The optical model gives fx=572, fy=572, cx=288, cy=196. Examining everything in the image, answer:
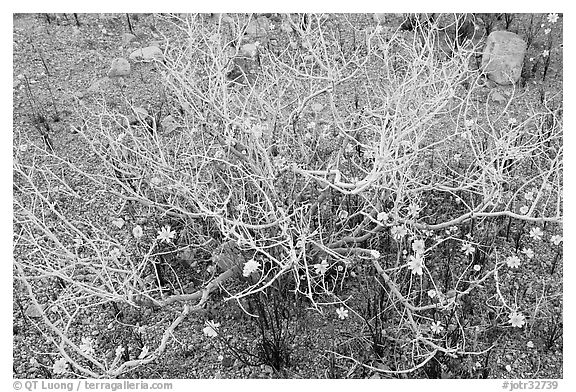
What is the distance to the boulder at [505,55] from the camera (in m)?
4.96

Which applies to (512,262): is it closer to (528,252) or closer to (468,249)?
(528,252)

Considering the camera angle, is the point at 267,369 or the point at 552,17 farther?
the point at 552,17

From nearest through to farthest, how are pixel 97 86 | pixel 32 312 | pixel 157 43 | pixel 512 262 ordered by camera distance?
pixel 512 262 → pixel 32 312 → pixel 97 86 → pixel 157 43

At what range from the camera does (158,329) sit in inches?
138

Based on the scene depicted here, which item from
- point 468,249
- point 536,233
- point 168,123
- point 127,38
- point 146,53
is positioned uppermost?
point 127,38

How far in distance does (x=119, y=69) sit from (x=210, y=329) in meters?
2.90

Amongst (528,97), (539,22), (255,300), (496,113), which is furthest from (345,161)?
(539,22)

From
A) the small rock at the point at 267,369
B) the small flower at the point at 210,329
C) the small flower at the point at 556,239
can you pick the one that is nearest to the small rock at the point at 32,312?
the small flower at the point at 210,329

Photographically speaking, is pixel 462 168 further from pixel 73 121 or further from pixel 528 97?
pixel 73 121

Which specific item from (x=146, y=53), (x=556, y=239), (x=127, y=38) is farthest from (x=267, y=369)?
(x=127, y=38)

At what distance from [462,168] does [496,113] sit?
886 millimetres

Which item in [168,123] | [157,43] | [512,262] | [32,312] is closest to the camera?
[512,262]

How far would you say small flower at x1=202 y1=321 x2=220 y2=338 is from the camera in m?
3.19

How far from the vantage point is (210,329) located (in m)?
3.19
